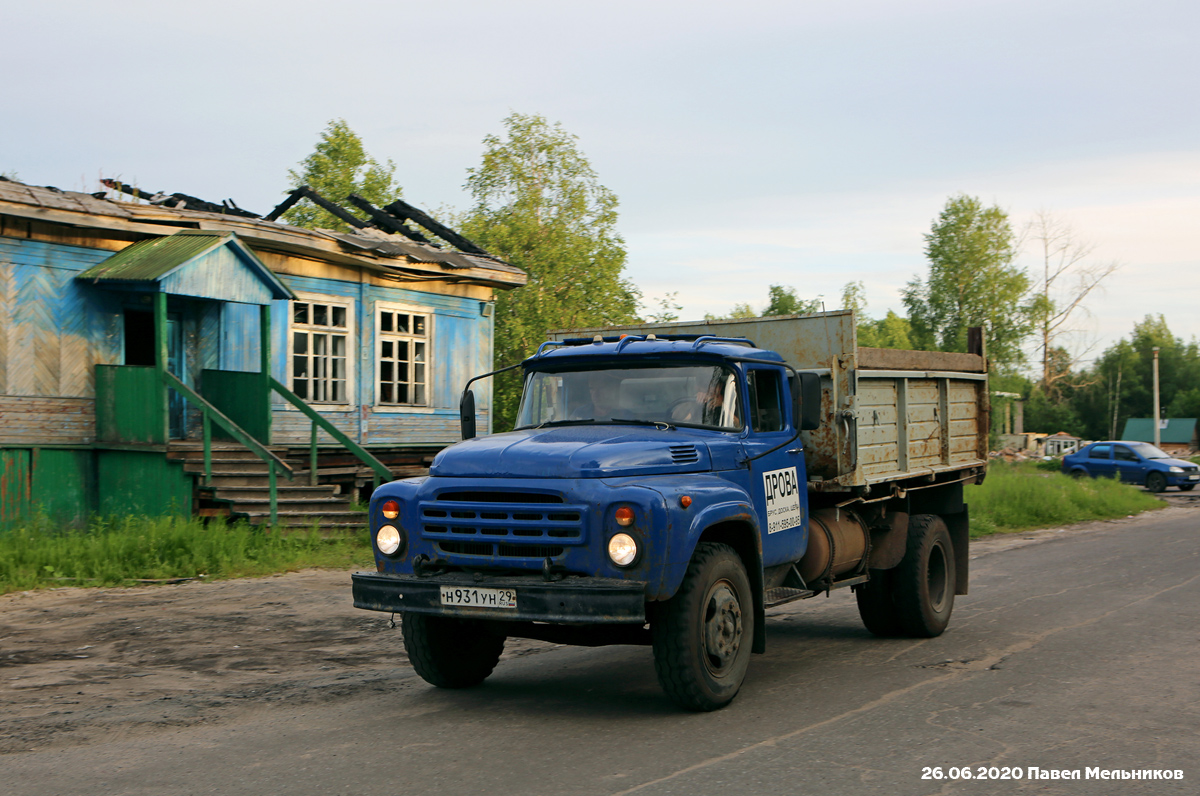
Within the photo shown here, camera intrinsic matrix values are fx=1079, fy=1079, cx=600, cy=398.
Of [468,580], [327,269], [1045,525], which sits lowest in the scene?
[1045,525]

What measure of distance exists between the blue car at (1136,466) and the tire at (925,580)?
26.1 metres

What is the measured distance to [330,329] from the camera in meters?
17.8

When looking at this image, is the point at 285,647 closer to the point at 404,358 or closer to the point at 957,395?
the point at 957,395

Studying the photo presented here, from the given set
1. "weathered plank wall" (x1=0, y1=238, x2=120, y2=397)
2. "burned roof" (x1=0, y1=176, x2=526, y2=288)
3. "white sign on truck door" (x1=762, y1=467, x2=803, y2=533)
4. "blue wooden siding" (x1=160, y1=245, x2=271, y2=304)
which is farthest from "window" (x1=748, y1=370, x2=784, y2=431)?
"weathered plank wall" (x1=0, y1=238, x2=120, y2=397)

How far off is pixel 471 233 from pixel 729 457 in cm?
3200

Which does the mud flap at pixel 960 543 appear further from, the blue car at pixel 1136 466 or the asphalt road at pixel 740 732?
the blue car at pixel 1136 466

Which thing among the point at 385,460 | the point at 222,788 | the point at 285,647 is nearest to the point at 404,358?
the point at 385,460

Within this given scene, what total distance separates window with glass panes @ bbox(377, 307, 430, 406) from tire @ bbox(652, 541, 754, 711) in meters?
13.1

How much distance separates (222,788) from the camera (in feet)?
15.9

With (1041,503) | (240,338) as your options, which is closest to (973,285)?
(1041,503)

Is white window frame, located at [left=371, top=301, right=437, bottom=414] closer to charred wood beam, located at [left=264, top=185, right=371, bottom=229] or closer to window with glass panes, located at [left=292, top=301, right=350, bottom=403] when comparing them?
window with glass panes, located at [left=292, top=301, right=350, bottom=403]

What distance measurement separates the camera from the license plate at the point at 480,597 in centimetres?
586

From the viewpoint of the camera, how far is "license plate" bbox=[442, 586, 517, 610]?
586cm

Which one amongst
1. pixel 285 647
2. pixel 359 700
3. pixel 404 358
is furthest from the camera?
pixel 404 358
